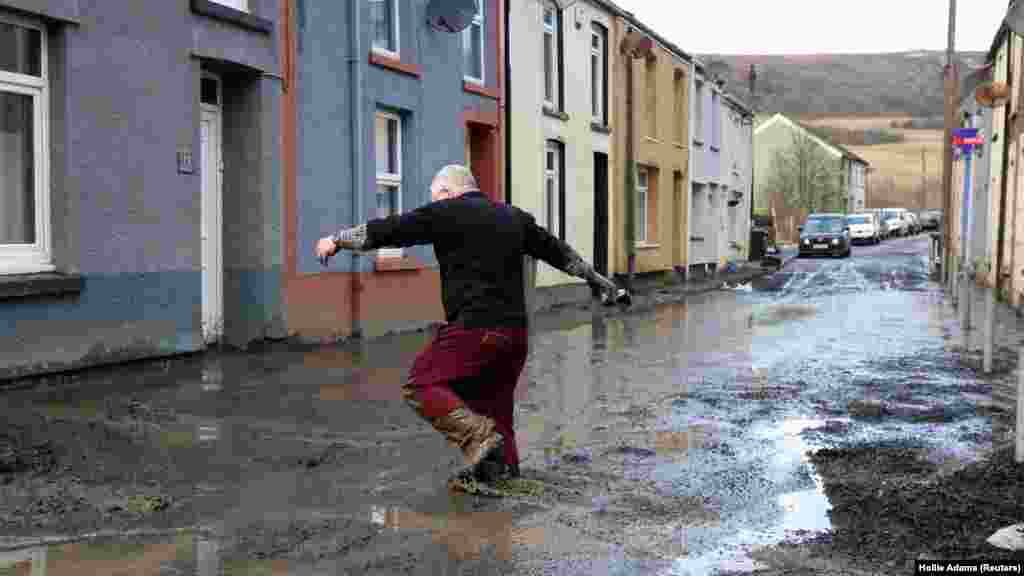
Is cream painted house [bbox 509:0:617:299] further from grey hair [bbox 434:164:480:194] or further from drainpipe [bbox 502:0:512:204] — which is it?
grey hair [bbox 434:164:480:194]

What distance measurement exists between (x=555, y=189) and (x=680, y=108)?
1030cm

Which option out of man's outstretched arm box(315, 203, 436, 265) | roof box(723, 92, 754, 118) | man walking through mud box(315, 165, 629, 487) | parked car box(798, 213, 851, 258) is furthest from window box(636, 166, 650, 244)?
man's outstretched arm box(315, 203, 436, 265)

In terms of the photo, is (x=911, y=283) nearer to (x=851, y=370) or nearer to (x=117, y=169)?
(x=851, y=370)

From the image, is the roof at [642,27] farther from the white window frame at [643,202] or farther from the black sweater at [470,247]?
the black sweater at [470,247]

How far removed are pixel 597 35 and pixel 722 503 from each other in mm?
19613

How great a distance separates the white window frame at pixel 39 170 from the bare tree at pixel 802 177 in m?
64.4

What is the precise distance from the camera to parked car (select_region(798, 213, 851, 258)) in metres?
45.2

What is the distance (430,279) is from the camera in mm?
16188

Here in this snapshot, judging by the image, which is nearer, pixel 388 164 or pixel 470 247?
pixel 470 247

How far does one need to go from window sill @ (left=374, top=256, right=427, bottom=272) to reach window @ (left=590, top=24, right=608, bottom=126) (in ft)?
32.3

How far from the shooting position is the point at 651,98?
28.3m

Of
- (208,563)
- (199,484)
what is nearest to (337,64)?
(199,484)

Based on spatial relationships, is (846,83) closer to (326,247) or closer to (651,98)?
(651,98)

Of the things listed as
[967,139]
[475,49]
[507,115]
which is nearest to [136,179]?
[475,49]
